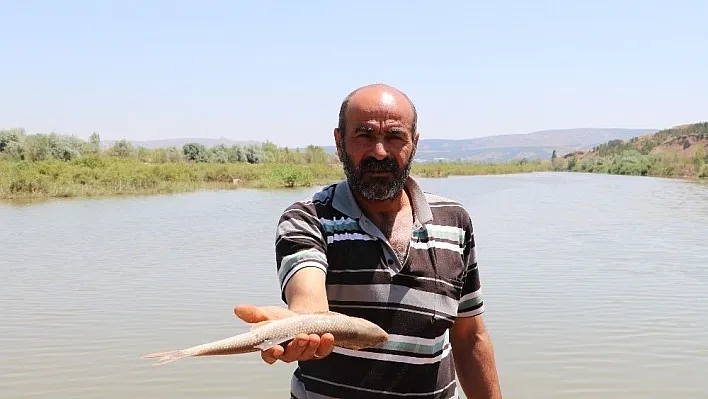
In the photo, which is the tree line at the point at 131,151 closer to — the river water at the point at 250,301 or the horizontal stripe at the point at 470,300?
the river water at the point at 250,301

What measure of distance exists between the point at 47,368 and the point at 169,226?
14.2 m

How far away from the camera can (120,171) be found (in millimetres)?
42281

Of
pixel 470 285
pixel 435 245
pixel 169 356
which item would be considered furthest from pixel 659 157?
pixel 169 356

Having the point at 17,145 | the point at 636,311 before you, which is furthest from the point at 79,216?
the point at 17,145

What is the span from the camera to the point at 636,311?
Result: 10.1m

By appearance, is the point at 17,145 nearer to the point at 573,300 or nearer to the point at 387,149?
the point at 573,300

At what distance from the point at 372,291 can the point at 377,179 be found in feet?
1.05

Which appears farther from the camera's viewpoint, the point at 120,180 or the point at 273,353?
the point at 120,180

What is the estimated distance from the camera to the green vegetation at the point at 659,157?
7469 cm

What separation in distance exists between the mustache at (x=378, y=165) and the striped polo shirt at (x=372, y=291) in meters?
0.10

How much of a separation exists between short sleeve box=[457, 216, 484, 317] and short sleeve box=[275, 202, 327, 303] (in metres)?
0.50

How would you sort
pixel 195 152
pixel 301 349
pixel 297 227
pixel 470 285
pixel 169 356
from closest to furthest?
pixel 169 356, pixel 301 349, pixel 297 227, pixel 470 285, pixel 195 152

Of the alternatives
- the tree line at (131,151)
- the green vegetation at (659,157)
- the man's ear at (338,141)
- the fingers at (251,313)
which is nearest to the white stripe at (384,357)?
the fingers at (251,313)

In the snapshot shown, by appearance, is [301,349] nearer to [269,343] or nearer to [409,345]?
[269,343]
